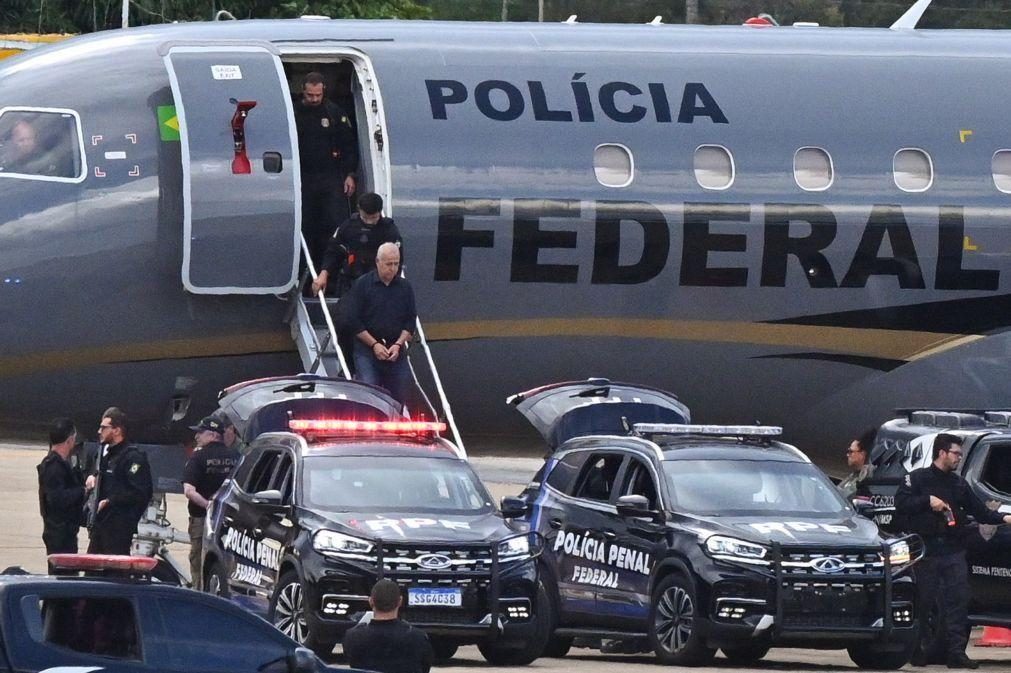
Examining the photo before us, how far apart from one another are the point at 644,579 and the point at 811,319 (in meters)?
4.53

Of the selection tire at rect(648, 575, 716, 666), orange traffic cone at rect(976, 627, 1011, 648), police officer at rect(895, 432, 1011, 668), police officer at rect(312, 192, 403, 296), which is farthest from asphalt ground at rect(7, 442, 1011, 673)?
police officer at rect(312, 192, 403, 296)

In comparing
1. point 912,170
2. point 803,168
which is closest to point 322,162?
point 803,168

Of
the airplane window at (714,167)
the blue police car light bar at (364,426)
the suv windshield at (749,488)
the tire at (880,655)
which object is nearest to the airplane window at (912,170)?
the airplane window at (714,167)

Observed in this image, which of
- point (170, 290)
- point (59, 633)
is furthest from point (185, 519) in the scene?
point (59, 633)

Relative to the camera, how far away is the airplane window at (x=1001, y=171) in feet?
70.6

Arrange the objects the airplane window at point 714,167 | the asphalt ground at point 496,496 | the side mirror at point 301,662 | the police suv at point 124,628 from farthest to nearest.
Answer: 1. the airplane window at point 714,167
2. the asphalt ground at point 496,496
3. the side mirror at point 301,662
4. the police suv at point 124,628

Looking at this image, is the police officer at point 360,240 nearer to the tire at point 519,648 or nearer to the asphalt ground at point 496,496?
Result: the asphalt ground at point 496,496

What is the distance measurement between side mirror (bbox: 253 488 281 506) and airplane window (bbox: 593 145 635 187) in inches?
209

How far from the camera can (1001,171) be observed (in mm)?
21562

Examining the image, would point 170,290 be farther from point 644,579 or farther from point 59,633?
point 59,633

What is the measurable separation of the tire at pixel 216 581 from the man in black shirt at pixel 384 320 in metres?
2.45

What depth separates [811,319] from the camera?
20.8m

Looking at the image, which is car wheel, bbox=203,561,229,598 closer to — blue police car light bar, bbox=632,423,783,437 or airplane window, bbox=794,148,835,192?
blue police car light bar, bbox=632,423,783,437

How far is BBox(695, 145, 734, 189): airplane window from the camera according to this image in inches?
813
